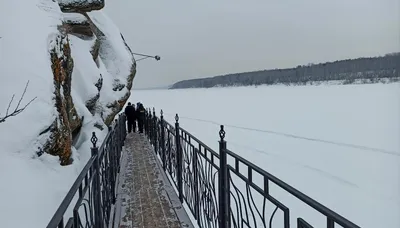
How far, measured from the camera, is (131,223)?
12.0ft

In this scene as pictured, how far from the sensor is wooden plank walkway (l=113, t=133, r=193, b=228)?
146 inches

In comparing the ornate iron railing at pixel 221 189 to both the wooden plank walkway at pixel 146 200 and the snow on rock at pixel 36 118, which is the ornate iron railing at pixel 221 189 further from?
→ the snow on rock at pixel 36 118

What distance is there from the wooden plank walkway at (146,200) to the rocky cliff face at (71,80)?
38.8 inches

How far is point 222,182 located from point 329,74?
76.1m

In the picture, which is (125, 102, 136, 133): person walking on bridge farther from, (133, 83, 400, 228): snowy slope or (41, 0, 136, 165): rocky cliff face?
(133, 83, 400, 228): snowy slope

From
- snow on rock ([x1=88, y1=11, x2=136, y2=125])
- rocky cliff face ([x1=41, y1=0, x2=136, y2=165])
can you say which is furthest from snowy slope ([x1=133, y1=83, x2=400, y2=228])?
snow on rock ([x1=88, y1=11, x2=136, y2=125])

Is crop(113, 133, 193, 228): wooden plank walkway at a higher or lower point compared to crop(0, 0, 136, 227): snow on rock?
lower

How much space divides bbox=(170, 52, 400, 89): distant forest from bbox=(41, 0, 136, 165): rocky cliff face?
5187 centimetres

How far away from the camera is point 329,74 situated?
238 ft

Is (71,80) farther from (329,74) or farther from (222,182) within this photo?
(329,74)

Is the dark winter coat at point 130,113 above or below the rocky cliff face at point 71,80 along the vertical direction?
below

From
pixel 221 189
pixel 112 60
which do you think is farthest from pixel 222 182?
pixel 112 60

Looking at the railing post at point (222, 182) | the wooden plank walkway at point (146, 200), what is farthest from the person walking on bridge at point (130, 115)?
the railing post at point (222, 182)

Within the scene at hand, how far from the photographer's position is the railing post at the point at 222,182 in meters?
2.53
